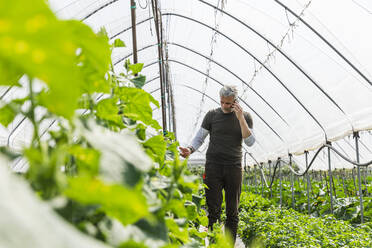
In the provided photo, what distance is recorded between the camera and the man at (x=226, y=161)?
371cm

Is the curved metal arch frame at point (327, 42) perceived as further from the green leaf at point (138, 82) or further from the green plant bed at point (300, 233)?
the green leaf at point (138, 82)

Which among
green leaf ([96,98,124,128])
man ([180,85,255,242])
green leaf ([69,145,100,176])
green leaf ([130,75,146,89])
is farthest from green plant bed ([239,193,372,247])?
green leaf ([69,145,100,176])

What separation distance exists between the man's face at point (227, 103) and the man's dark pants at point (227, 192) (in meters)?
0.60

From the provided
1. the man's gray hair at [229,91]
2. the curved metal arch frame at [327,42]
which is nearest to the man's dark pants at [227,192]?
the man's gray hair at [229,91]

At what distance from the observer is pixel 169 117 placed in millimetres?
6953

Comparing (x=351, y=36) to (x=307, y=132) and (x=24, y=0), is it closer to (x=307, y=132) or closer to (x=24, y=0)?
(x=307, y=132)

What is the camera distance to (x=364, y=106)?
195 inches

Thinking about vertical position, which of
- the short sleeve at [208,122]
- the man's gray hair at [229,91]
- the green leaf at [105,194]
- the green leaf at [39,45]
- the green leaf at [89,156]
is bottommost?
the green leaf at [105,194]

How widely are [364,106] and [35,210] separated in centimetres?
535

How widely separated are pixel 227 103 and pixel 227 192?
3.11 feet

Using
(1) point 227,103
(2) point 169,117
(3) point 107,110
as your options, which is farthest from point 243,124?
(2) point 169,117

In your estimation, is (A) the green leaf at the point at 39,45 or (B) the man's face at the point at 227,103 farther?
(B) the man's face at the point at 227,103

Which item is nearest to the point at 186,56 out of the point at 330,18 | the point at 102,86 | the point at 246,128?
the point at 330,18

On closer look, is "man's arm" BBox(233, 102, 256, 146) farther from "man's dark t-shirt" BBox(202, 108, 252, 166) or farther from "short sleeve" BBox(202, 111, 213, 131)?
"short sleeve" BBox(202, 111, 213, 131)
